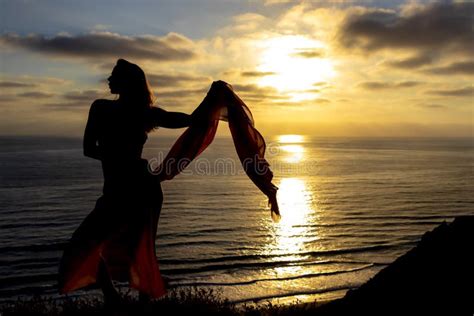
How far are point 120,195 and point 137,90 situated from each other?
1361 millimetres

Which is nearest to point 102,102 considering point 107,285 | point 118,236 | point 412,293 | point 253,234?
point 118,236

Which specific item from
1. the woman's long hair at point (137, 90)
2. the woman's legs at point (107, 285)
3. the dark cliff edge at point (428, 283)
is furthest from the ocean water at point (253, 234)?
the woman's long hair at point (137, 90)

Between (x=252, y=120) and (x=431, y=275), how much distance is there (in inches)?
134

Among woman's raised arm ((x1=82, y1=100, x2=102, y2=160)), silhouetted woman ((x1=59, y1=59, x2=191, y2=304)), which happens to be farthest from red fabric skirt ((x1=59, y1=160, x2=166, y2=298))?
woman's raised arm ((x1=82, y1=100, x2=102, y2=160))

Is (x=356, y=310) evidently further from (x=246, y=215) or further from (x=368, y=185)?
(x=368, y=185)

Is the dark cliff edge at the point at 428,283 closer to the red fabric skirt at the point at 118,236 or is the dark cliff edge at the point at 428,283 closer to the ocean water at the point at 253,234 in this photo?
the red fabric skirt at the point at 118,236

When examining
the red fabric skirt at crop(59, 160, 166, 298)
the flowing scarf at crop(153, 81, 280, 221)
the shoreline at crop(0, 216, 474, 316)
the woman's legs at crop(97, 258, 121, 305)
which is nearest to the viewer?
the red fabric skirt at crop(59, 160, 166, 298)

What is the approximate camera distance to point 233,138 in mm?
6477

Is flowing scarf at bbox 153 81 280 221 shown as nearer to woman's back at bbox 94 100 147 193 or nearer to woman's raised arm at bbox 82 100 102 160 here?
woman's back at bbox 94 100 147 193

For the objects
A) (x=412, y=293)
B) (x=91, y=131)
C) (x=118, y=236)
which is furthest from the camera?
(x=412, y=293)

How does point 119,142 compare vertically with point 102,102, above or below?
below

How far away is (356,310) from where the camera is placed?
266 inches

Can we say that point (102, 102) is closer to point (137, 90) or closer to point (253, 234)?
point (137, 90)

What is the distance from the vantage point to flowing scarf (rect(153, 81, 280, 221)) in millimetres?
6465
